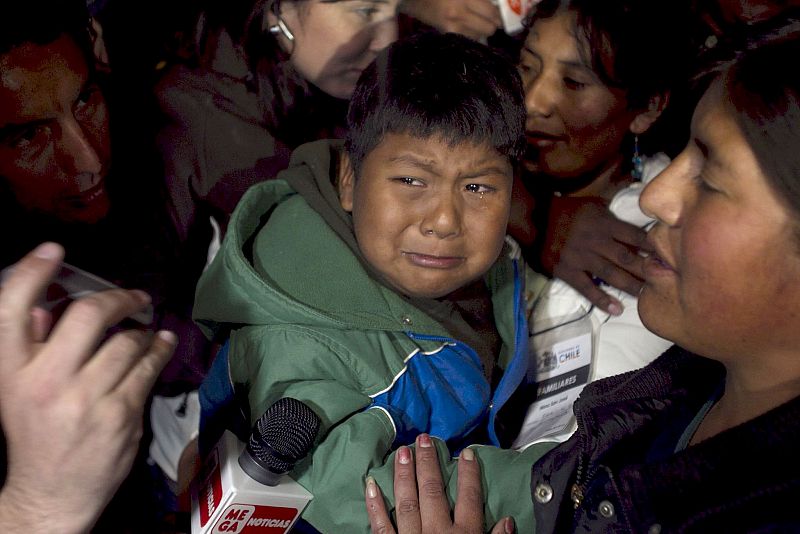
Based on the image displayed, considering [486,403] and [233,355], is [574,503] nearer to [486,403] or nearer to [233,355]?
[486,403]

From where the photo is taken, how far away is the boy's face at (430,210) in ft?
2.78

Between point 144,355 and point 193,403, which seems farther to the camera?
point 193,403

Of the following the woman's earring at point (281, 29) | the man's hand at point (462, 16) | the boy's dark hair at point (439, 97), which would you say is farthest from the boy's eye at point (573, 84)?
the woman's earring at point (281, 29)

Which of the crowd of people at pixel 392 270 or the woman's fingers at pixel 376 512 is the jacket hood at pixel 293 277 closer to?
the crowd of people at pixel 392 270

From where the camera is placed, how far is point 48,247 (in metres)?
0.62

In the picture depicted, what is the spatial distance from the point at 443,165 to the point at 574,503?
427 millimetres

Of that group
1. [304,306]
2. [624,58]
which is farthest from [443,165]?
[624,58]

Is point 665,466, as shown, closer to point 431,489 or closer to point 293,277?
point 431,489

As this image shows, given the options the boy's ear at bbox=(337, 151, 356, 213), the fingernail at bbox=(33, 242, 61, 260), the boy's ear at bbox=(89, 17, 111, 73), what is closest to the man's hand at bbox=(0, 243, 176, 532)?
the fingernail at bbox=(33, 242, 61, 260)

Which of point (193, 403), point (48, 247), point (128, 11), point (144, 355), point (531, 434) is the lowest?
point (531, 434)

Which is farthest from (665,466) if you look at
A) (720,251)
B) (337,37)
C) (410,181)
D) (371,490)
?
(337,37)

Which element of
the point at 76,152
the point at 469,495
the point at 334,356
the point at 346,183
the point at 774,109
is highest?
the point at 774,109

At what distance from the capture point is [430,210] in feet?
2.78

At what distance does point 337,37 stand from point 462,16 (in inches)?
10.1
